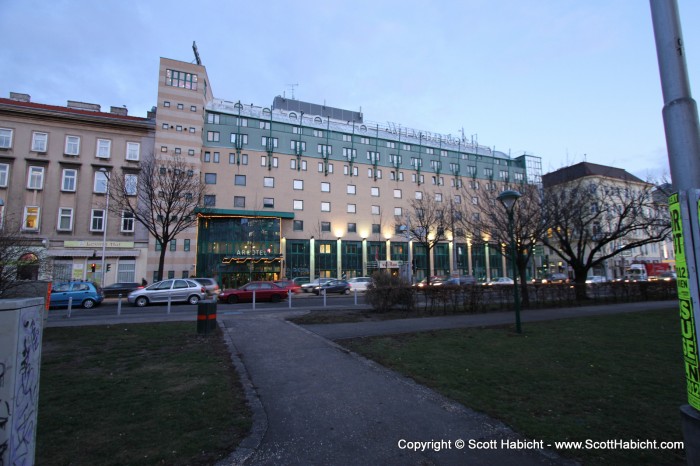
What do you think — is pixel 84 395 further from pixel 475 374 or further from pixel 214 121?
pixel 214 121

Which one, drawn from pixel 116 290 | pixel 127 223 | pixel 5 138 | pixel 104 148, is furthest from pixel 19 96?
pixel 116 290

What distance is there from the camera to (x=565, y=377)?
603 cm

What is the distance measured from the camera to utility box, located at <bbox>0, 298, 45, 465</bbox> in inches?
80.4

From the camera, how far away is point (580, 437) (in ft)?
12.5

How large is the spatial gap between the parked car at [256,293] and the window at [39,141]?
27.6 metres

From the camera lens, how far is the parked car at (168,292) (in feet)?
70.9

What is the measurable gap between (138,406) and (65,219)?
39.5 m

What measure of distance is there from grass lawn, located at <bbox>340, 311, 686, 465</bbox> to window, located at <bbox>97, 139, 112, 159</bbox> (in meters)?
38.7

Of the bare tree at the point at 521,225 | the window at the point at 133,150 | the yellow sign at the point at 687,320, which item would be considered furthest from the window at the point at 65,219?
the yellow sign at the point at 687,320

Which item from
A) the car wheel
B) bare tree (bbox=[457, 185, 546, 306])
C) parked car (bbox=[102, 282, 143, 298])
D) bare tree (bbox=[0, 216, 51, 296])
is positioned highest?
bare tree (bbox=[457, 185, 546, 306])

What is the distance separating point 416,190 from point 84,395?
55007 millimetres

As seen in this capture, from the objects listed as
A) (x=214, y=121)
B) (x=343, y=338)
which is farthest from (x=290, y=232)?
(x=343, y=338)

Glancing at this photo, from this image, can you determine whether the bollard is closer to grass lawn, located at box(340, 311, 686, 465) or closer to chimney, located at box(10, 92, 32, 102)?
grass lawn, located at box(340, 311, 686, 465)

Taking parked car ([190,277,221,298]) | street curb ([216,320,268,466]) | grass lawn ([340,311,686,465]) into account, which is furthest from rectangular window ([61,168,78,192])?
street curb ([216,320,268,466])
